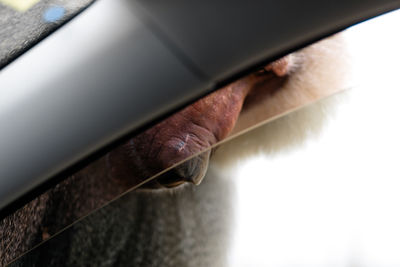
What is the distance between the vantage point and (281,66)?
1.37 feet

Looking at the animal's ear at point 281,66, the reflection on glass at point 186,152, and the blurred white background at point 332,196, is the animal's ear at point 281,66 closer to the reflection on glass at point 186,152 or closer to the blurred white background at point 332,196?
the reflection on glass at point 186,152

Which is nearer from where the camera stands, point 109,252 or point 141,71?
point 141,71

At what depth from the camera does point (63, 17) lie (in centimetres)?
40

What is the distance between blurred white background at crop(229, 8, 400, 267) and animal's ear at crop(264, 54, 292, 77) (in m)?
0.11

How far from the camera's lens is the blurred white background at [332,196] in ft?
1.81

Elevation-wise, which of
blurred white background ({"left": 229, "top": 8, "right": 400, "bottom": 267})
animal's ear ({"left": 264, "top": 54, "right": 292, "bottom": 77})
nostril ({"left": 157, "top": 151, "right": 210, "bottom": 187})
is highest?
animal's ear ({"left": 264, "top": 54, "right": 292, "bottom": 77})

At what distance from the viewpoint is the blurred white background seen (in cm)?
55

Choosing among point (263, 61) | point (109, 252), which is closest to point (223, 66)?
point (263, 61)

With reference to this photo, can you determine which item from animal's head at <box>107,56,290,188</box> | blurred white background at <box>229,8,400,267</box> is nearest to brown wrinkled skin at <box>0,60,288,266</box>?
animal's head at <box>107,56,290,188</box>

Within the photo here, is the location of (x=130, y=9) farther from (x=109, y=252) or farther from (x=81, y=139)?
(x=109, y=252)

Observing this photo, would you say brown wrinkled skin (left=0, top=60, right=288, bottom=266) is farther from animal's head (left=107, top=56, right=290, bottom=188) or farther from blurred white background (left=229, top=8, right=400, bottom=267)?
blurred white background (left=229, top=8, right=400, bottom=267)

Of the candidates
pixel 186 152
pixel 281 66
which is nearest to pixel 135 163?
pixel 186 152

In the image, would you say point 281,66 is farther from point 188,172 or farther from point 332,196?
Answer: point 332,196

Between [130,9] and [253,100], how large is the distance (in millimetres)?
143
